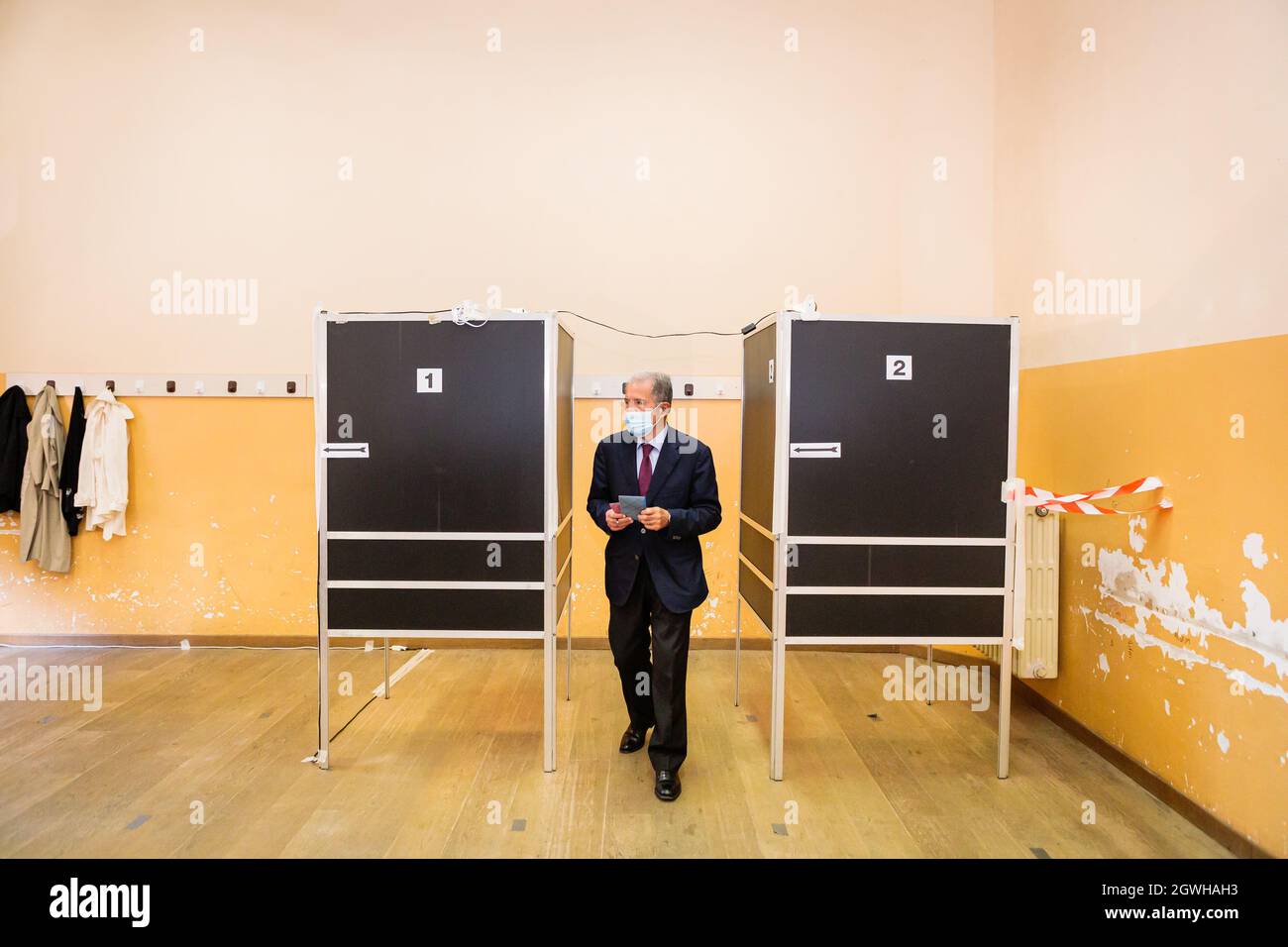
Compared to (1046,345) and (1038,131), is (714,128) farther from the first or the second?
(1046,345)

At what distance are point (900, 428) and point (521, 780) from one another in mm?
1976

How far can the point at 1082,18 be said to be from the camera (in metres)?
3.30

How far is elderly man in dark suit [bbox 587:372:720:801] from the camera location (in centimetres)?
280

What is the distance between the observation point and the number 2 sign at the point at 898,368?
2.90 meters

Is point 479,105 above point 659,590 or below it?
above

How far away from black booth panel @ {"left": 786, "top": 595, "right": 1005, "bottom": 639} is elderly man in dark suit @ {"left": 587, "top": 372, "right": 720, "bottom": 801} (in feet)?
1.37

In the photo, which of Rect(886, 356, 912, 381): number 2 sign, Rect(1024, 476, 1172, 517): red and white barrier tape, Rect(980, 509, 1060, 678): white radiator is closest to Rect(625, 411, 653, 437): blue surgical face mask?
Rect(886, 356, 912, 381): number 2 sign

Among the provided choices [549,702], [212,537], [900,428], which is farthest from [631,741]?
[212,537]

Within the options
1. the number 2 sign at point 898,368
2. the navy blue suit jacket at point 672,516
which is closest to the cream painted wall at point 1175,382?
the number 2 sign at point 898,368

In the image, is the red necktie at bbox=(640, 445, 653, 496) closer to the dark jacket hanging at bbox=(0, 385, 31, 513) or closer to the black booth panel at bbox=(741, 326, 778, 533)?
the black booth panel at bbox=(741, 326, 778, 533)

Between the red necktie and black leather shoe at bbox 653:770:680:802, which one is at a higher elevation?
the red necktie

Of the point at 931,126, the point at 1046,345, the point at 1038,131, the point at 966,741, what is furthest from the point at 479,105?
the point at 966,741
